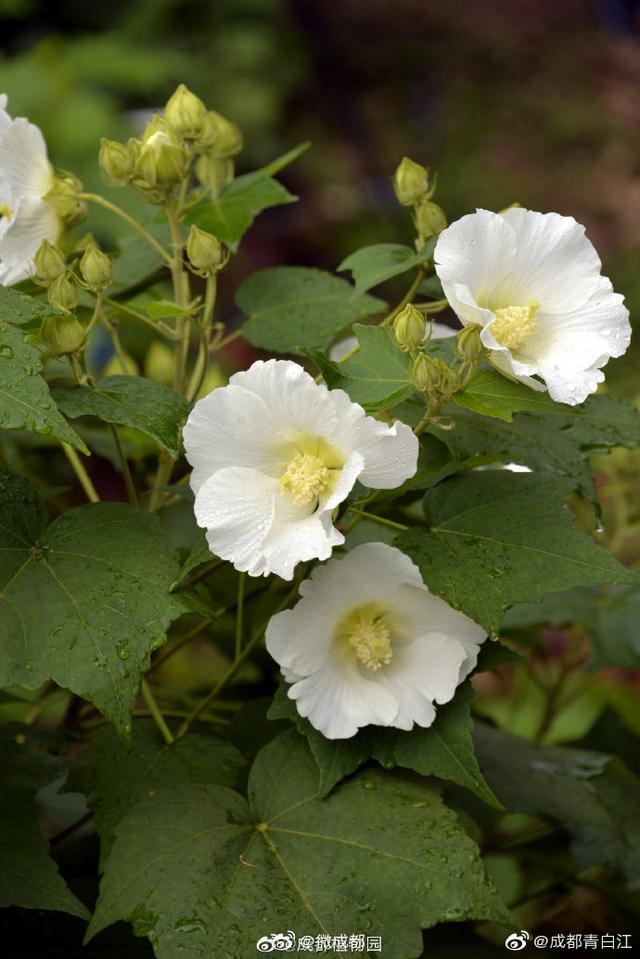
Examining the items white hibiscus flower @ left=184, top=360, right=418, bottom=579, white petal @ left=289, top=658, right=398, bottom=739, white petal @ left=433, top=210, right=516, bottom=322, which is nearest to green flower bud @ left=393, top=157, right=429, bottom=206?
white petal @ left=433, top=210, right=516, bottom=322

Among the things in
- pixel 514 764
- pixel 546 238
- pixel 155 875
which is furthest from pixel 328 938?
pixel 546 238

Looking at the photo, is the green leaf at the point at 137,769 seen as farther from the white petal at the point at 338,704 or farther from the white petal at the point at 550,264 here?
the white petal at the point at 550,264

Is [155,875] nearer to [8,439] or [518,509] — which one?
[518,509]

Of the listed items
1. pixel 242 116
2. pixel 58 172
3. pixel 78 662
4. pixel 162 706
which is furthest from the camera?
pixel 242 116

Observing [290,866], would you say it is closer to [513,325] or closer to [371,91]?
[513,325]

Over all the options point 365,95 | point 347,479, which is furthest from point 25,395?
point 365,95

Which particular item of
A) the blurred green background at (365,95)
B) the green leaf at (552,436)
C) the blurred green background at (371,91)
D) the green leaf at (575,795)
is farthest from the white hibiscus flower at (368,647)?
the blurred green background at (371,91)
